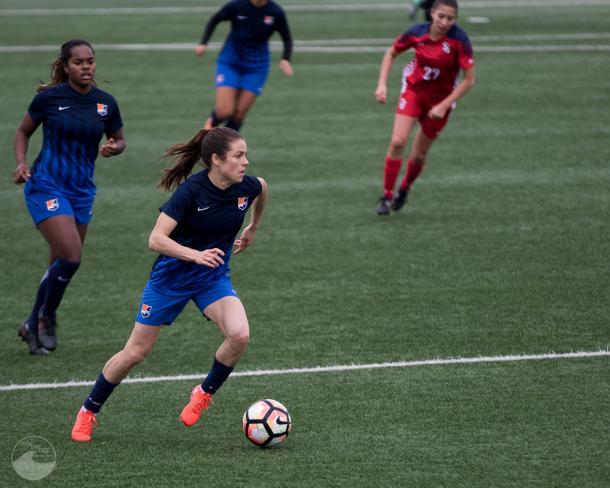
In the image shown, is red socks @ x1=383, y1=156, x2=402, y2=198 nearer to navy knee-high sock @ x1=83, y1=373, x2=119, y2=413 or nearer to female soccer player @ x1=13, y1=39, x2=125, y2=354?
female soccer player @ x1=13, y1=39, x2=125, y2=354

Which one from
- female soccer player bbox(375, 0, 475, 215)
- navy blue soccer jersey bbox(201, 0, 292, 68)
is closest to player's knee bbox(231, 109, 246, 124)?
navy blue soccer jersey bbox(201, 0, 292, 68)

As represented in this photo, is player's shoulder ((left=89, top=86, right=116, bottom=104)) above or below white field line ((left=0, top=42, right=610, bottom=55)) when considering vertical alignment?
above

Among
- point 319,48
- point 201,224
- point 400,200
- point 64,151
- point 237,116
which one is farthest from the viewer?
point 319,48

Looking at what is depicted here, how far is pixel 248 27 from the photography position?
1412 cm

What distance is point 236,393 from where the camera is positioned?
25.0 feet

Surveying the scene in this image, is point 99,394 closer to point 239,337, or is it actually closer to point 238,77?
point 239,337

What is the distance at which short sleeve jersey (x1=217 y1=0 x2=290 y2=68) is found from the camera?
1410 cm

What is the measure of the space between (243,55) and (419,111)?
318 cm

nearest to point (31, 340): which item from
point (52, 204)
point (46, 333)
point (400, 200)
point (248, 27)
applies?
point (46, 333)

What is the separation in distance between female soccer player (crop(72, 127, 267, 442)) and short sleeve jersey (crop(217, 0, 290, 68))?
24.6 feet

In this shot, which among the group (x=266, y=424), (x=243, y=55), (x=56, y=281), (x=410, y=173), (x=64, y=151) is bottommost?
(x=410, y=173)

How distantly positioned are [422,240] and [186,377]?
159 inches

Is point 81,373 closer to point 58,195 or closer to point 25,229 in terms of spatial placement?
point 58,195

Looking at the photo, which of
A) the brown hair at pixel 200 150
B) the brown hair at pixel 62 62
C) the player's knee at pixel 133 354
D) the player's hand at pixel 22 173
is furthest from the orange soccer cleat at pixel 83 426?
the brown hair at pixel 62 62
